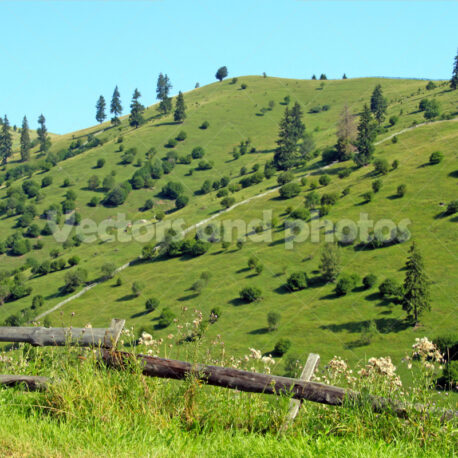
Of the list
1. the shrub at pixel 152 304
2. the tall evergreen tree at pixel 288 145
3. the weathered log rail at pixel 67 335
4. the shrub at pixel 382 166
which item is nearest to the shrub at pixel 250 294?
the shrub at pixel 152 304

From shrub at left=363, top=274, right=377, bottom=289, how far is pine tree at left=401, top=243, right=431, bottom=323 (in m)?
7.16

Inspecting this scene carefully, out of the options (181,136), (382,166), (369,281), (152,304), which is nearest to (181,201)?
(181,136)

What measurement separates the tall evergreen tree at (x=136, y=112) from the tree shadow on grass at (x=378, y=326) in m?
152

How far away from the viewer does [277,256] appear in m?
76.7

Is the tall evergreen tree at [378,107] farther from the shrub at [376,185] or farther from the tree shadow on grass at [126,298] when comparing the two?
the tree shadow on grass at [126,298]

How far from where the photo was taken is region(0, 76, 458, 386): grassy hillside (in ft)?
180

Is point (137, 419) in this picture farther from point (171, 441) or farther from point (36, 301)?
point (36, 301)

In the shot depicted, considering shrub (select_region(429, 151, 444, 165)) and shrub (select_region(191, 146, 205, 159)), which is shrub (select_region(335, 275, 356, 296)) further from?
shrub (select_region(191, 146, 205, 159))

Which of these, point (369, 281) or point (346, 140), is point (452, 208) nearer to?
point (369, 281)

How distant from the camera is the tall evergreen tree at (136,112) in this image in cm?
18962

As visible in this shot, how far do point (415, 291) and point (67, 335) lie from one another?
50176 millimetres

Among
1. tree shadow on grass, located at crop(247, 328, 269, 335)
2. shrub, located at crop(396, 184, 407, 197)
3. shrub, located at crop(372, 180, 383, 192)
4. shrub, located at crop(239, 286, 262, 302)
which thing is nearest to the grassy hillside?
tree shadow on grass, located at crop(247, 328, 269, 335)

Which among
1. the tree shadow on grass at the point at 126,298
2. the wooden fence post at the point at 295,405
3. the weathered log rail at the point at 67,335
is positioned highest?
the weathered log rail at the point at 67,335

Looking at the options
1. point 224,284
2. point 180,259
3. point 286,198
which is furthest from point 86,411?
point 286,198
